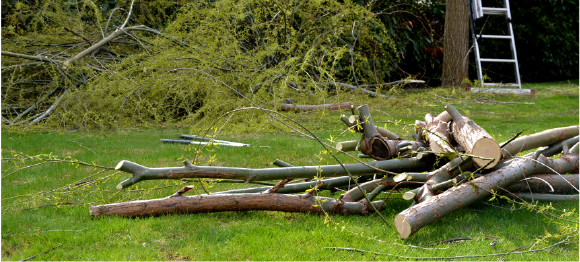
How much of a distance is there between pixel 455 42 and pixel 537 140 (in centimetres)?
747

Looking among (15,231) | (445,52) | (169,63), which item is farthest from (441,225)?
(445,52)

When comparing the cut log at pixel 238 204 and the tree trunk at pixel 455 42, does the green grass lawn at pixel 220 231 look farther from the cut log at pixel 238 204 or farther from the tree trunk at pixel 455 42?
the tree trunk at pixel 455 42

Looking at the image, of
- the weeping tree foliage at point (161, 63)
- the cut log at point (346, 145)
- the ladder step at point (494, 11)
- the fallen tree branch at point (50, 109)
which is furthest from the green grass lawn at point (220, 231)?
the ladder step at point (494, 11)

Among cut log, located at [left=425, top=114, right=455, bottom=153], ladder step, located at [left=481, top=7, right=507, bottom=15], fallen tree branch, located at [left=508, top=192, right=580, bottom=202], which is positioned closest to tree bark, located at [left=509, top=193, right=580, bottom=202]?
fallen tree branch, located at [left=508, top=192, right=580, bottom=202]

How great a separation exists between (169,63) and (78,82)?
64.3 inches

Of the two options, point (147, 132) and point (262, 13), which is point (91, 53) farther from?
point (262, 13)

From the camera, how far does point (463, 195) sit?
127 inches

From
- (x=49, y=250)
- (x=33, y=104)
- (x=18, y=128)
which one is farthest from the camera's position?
(x=33, y=104)

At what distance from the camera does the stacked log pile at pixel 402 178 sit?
3164 millimetres

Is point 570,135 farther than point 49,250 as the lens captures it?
Yes

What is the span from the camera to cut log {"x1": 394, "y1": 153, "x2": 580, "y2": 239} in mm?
2951

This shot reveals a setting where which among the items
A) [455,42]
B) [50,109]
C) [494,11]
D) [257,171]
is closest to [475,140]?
[257,171]

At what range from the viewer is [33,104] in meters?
7.23

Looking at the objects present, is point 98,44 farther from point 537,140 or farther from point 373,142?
point 537,140
